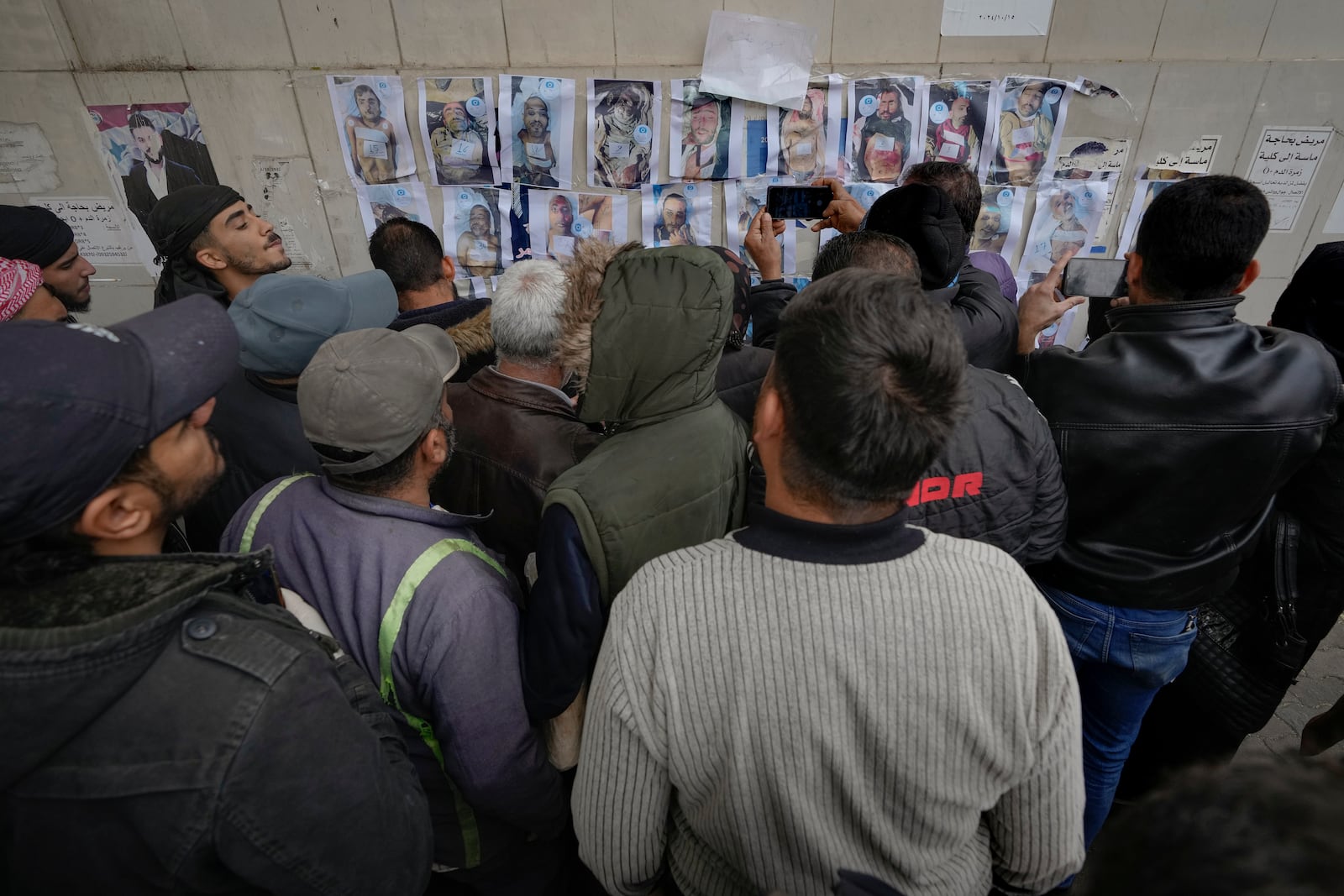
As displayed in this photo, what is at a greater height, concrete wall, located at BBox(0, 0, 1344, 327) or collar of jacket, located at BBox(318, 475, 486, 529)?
concrete wall, located at BBox(0, 0, 1344, 327)

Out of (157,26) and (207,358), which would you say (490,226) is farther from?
(207,358)

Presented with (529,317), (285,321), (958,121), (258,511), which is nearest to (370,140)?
(285,321)

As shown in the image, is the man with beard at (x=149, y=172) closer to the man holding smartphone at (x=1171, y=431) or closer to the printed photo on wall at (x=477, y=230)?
the printed photo on wall at (x=477, y=230)

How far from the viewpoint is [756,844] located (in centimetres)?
92

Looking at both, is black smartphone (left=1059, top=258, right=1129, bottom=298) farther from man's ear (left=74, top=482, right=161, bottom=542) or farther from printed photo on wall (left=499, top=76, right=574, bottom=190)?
man's ear (left=74, top=482, right=161, bottom=542)

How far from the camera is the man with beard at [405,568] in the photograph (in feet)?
3.81

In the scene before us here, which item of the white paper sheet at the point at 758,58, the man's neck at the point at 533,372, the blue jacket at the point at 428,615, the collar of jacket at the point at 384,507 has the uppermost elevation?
the white paper sheet at the point at 758,58

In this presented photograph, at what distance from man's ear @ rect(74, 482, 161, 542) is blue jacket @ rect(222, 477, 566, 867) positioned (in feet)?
1.17

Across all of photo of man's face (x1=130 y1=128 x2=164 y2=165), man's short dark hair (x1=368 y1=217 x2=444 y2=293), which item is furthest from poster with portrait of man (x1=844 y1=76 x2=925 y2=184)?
photo of man's face (x1=130 y1=128 x2=164 y2=165)

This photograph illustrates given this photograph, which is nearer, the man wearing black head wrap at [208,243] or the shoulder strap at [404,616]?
the shoulder strap at [404,616]

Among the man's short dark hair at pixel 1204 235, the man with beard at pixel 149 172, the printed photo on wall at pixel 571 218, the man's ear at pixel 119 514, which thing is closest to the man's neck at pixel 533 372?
the man's ear at pixel 119 514

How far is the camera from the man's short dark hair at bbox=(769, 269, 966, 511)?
0.79 meters

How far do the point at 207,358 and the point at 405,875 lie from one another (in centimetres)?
89

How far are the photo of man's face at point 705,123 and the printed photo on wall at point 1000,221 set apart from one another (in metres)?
1.28
